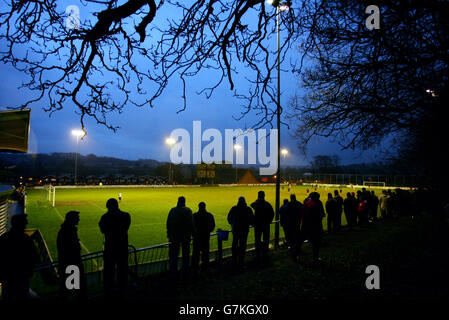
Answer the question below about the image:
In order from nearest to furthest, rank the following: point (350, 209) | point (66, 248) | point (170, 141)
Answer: point (66, 248), point (350, 209), point (170, 141)

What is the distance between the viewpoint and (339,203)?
11.2 metres

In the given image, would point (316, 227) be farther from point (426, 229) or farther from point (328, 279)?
point (426, 229)

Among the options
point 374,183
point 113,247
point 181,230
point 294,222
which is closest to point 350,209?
point 294,222

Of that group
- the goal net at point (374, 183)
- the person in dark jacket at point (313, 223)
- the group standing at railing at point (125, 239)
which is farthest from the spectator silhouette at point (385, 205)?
the goal net at point (374, 183)

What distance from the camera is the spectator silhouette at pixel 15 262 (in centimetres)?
334

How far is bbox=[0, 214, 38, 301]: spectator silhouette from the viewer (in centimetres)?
334

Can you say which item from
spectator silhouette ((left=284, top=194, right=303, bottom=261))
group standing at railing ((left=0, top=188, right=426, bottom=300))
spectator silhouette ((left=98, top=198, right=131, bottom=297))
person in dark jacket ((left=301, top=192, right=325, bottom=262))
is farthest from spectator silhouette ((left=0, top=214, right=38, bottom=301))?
spectator silhouette ((left=284, top=194, right=303, bottom=261))

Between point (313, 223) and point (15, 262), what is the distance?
5.79m

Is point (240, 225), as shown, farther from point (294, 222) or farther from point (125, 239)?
Result: point (125, 239)

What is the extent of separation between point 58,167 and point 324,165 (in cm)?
7612

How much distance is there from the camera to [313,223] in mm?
6457
